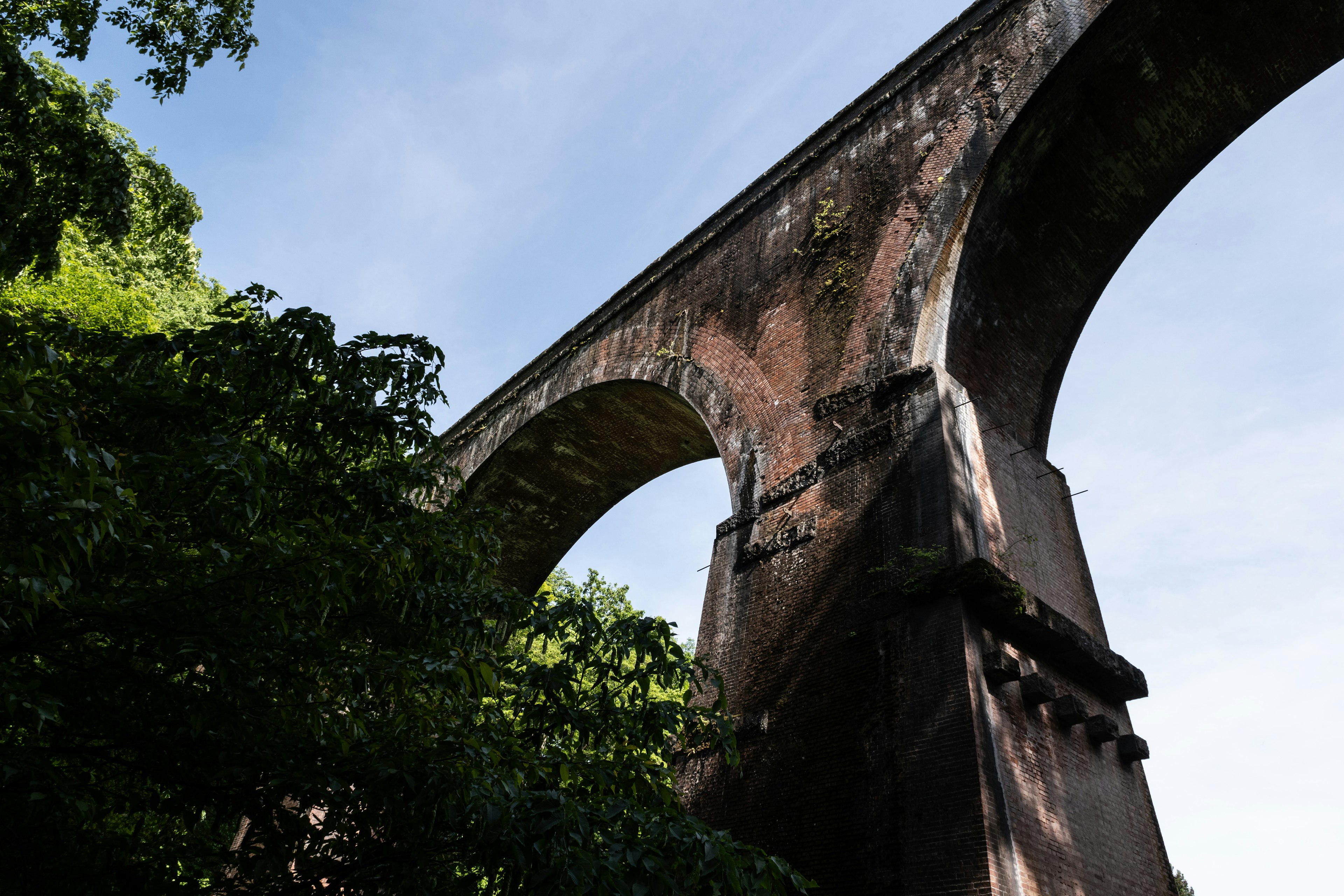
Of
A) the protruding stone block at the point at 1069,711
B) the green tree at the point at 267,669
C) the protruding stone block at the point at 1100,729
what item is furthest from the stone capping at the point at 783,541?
the green tree at the point at 267,669

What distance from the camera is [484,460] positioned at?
38.8 ft

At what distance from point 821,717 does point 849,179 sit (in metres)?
4.76

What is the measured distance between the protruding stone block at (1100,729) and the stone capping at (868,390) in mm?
2297

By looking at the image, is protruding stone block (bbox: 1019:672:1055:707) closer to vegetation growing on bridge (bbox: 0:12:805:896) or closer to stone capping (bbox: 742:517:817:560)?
stone capping (bbox: 742:517:817:560)

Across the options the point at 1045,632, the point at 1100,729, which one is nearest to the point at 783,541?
the point at 1045,632

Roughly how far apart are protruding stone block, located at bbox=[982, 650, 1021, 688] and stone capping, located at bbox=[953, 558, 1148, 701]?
0.26 m

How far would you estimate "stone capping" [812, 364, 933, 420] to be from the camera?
19.7ft

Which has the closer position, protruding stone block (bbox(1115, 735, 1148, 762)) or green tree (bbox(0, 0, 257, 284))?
green tree (bbox(0, 0, 257, 284))

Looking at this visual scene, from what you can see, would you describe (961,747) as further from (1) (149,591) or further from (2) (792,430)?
(1) (149,591)

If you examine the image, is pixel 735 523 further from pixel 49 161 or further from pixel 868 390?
pixel 49 161

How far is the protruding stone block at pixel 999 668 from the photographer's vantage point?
4.77 m

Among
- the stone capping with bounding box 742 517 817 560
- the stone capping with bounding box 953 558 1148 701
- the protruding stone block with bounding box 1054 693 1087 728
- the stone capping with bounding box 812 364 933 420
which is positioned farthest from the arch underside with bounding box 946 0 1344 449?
the protruding stone block with bounding box 1054 693 1087 728

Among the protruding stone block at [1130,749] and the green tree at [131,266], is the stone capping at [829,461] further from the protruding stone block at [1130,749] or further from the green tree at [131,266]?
the green tree at [131,266]

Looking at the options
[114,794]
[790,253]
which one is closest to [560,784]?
[114,794]
